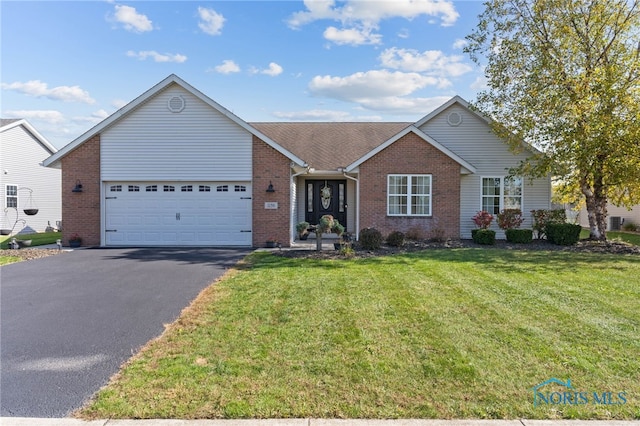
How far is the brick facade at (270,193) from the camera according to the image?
15070 mm

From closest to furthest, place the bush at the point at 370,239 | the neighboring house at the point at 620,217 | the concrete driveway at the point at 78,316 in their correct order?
the concrete driveway at the point at 78,316
the bush at the point at 370,239
the neighboring house at the point at 620,217

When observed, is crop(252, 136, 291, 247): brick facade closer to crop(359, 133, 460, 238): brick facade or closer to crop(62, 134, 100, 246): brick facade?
crop(359, 133, 460, 238): brick facade

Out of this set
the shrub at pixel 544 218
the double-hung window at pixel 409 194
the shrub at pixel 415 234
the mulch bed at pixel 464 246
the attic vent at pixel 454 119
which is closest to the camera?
the mulch bed at pixel 464 246

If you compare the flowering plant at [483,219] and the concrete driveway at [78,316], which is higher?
the flowering plant at [483,219]

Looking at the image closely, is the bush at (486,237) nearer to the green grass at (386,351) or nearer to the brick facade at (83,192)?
the green grass at (386,351)

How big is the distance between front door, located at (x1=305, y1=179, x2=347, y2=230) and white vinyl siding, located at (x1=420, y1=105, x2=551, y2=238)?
4656 millimetres

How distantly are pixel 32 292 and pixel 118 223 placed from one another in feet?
24.6

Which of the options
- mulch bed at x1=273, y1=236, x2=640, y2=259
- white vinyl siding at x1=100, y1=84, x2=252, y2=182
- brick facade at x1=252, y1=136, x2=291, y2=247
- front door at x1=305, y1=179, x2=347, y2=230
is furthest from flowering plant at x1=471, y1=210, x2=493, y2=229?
white vinyl siding at x1=100, y1=84, x2=252, y2=182

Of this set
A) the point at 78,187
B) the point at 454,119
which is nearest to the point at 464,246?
the point at 454,119

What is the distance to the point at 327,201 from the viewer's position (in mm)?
18875

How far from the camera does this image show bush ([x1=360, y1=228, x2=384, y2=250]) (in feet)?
42.9

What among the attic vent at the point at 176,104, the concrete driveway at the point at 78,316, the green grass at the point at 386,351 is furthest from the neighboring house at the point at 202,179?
the green grass at the point at 386,351

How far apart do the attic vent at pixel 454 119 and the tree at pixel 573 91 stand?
109 cm

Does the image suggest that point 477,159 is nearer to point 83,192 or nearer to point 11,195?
point 83,192
